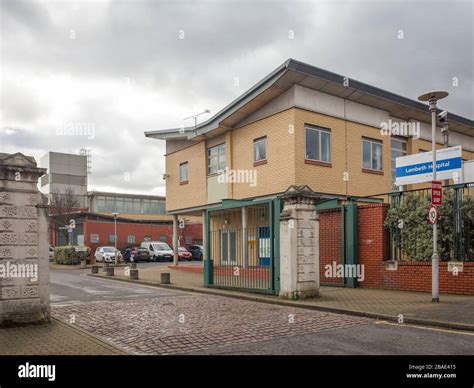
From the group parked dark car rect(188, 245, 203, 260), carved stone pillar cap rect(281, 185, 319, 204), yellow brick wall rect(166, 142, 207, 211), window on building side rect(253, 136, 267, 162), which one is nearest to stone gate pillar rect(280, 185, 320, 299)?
carved stone pillar cap rect(281, 185, 319, 204)

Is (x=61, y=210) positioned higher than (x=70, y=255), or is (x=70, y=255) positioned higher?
(x=61, y=210)

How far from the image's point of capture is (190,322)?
9398 millimetres

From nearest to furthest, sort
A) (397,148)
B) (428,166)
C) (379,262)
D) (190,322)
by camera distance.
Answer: (190,322) < (379,262) < (428,166) < (397,148)

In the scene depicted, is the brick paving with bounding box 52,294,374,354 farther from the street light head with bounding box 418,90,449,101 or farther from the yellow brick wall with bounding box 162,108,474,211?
the yellow brick wall with bounding box 162,108,474,211

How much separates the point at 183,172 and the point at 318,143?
1065 centimetres

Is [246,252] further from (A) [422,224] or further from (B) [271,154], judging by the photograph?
(B) [271,154]

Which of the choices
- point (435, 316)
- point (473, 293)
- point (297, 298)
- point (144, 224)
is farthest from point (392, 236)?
point (144, 224)

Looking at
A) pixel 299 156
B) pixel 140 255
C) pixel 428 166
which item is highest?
pixel 299 156

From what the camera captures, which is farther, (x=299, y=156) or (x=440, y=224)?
(x=299, y=156)

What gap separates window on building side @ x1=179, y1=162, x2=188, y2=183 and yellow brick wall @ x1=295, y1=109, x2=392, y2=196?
10280mm

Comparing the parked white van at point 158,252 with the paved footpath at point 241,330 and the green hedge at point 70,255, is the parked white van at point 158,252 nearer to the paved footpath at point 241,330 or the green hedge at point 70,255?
the green hedge at point 70,255

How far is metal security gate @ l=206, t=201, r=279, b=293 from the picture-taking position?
1392 cm

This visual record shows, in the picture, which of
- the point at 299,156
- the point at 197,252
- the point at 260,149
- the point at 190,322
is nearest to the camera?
the point at 190,322

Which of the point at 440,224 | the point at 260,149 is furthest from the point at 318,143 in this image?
the point at 440,224
